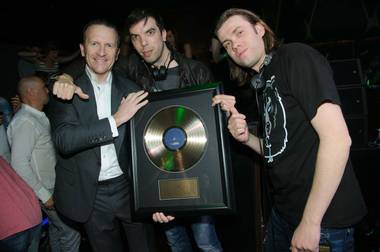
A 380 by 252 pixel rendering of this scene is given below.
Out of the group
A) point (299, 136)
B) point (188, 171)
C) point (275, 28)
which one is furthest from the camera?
point (275, 28)

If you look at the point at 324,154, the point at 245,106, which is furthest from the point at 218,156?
the point at 245,106

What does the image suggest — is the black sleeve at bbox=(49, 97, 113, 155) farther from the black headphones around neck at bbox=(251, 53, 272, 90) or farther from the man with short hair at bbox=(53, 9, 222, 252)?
the black headphones around neck at bbox=(251, 53, 272, 90)

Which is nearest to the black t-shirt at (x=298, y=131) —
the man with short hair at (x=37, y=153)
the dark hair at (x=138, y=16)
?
the dark hair at (x=138, y=16)

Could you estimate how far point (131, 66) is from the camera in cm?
216

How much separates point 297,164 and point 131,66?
133 cm

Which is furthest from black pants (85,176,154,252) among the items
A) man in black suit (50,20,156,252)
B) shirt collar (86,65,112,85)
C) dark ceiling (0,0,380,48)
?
dark ceiling (0,0,380,48)

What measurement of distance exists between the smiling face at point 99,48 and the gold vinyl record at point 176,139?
507 millimetres

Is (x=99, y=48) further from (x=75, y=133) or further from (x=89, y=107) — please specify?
(x=75, y=133)

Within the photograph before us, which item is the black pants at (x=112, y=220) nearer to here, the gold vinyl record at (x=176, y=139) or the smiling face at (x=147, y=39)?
the gold vinyl record at (x=176, y=139)

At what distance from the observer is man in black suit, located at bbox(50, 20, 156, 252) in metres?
1.72

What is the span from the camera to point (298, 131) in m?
1.33

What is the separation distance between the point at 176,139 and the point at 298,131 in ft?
1.88

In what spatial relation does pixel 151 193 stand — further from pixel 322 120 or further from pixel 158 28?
pixel 158 28

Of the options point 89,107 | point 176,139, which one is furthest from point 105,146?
point 176,139
